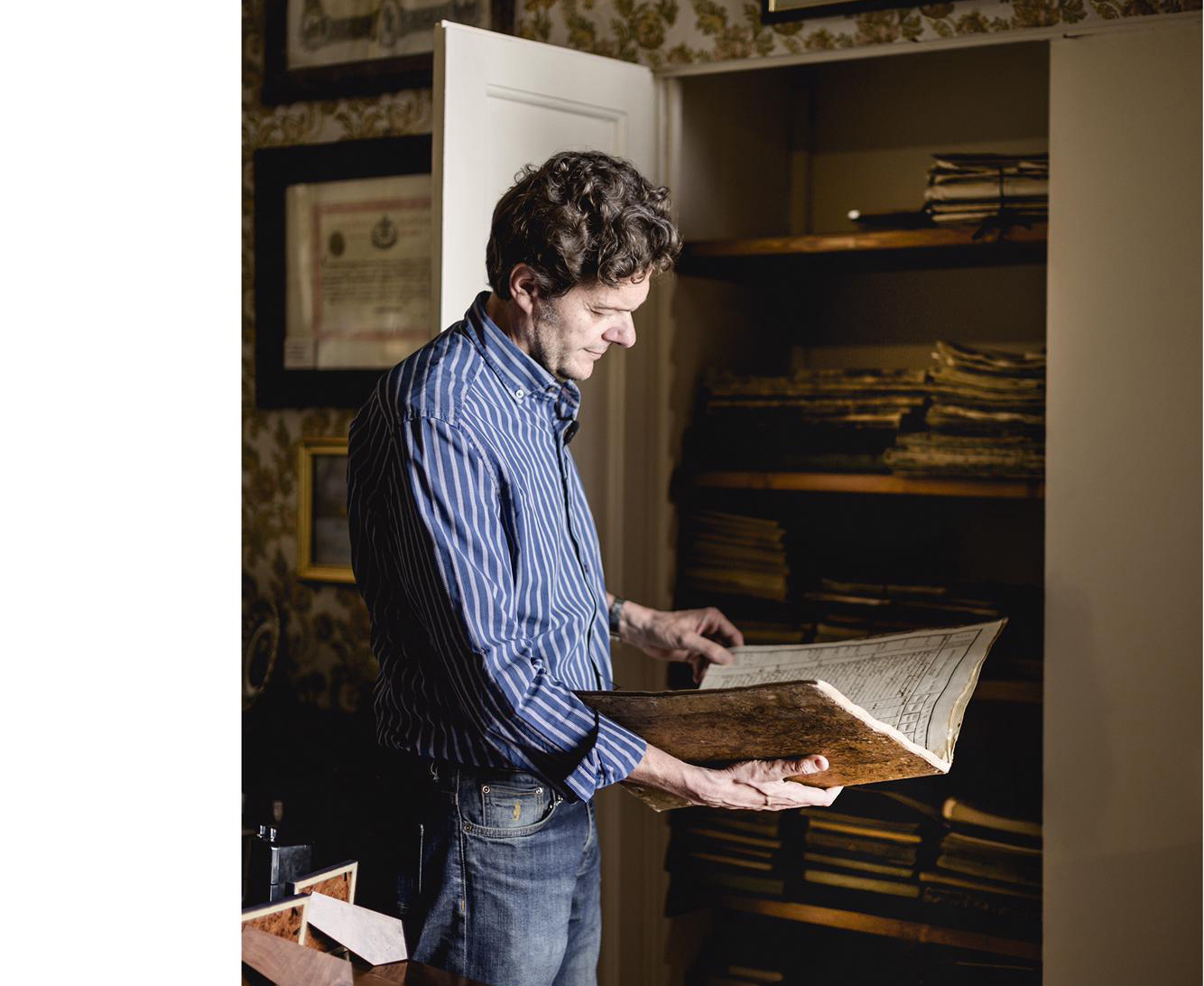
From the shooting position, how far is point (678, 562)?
2.62 metres

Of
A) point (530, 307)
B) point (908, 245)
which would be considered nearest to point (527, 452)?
point (530, 307)

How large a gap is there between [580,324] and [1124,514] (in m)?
1.08

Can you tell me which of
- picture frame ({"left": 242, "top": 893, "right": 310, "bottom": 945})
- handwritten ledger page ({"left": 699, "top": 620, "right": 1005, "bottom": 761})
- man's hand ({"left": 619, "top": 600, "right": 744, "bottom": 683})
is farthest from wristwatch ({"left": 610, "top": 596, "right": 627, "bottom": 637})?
picture frame ({"left": 242, "top": 893, "right": 310, "bottom": 945})

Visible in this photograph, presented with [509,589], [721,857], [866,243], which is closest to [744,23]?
[866,243]

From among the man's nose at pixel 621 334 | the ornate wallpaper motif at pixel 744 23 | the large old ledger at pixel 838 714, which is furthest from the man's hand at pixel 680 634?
the ornate wallpaper motif at pixel 744 23

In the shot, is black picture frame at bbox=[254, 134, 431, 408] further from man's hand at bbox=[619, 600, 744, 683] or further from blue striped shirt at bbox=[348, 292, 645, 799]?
blue striped shirt at bbox=[348, 292, 645, 799]

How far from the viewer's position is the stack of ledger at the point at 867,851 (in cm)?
243

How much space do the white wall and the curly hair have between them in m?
0.93

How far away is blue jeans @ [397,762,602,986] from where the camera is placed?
4.69 ft

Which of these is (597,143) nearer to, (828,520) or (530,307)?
(530,307)

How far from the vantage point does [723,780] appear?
1372mm

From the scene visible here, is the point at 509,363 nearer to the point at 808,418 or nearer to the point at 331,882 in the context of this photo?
the point at 331,882

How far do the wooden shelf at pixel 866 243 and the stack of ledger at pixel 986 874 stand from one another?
1.06 meters
